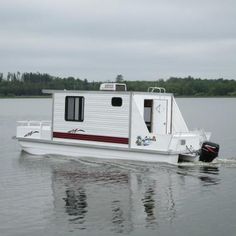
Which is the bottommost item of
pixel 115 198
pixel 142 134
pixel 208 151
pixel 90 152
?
pixel 115 198

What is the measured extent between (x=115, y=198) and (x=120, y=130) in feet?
20.4

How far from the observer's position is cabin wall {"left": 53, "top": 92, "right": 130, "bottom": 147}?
23.0m

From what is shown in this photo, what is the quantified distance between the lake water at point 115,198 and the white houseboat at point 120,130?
54 centimetres

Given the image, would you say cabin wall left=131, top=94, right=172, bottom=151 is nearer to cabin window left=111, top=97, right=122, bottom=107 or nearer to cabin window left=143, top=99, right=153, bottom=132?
cabin window left=143, top=99, right=153, bottom=132

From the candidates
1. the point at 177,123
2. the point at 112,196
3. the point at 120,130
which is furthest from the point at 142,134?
the point at 112,196

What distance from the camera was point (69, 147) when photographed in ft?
80.1

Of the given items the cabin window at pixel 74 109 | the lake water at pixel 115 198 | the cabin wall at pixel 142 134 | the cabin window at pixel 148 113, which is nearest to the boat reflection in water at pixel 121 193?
the lake water at pixel 115 198

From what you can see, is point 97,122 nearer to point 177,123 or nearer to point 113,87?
point 113,87

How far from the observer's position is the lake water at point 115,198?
14125 mm

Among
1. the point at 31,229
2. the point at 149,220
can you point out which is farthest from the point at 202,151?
the point at 31,229

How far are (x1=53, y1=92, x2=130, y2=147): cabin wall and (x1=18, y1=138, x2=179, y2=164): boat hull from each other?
25cm

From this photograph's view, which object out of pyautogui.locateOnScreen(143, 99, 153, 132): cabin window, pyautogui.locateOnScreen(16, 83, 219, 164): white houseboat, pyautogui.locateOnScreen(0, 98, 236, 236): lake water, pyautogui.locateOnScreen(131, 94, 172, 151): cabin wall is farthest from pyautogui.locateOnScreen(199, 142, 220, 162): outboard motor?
pyautogui.locateOnScreen(143, 99, 153, 132): cabin window

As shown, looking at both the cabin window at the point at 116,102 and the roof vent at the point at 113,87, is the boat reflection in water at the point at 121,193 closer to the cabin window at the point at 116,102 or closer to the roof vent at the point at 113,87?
the cabin window at the point at 116,102

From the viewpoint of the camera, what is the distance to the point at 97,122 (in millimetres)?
23703
